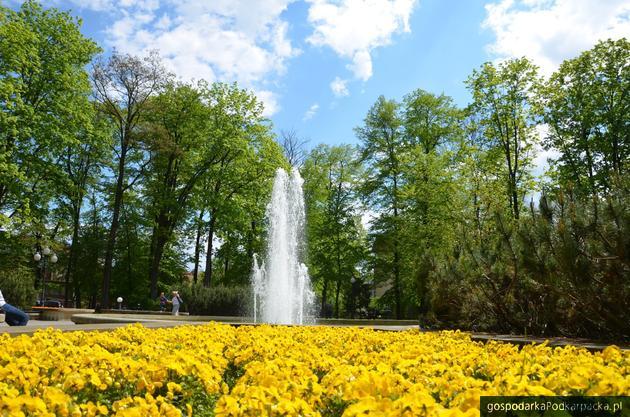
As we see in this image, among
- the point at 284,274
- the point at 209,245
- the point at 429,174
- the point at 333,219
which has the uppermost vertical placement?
the point at 429,174

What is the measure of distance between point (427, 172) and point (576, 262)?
20706 mm

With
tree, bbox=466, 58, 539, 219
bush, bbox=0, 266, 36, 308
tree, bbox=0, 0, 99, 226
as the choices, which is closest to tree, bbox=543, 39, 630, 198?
tree, bbox=466, 58, 539, 219

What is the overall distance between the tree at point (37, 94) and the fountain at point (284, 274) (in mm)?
9316

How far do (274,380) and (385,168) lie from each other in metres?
28.5

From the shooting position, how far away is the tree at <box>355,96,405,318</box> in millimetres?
28516

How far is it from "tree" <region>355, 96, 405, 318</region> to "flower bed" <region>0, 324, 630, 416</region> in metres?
23.3

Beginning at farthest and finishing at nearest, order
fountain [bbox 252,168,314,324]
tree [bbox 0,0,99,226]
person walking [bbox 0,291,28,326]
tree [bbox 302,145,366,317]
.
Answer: tree [bbox 302,145,366,317] < tree [bbox 0,0,99,226] < fountain [bbox 252,168,314,324] < person walking [bbox 0,291,28,326]

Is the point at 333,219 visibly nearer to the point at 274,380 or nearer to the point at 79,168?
the point at 79,168

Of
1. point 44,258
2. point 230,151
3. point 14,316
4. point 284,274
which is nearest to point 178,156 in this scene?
point 230,151

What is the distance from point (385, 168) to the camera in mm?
30828

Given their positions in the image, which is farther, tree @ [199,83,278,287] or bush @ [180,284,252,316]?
tree @ [199,83,278,287]

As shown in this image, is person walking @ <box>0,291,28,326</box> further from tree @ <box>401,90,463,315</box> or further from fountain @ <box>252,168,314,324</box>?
tree @ <box>401,90,463,315</box>

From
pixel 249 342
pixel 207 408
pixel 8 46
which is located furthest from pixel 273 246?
pixel 207 408

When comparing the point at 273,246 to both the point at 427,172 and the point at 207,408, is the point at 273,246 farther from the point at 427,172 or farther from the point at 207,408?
the point at 207,408
